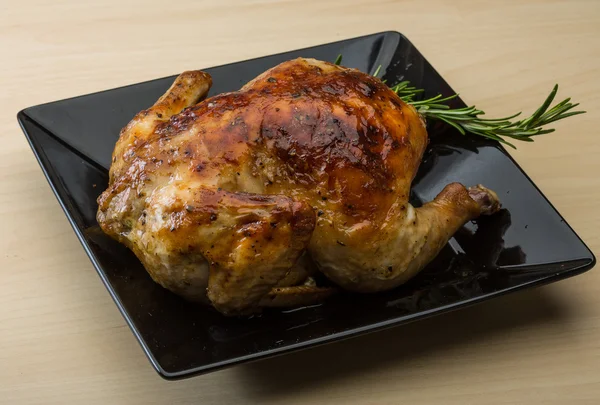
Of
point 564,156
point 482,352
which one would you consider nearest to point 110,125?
point 482,352

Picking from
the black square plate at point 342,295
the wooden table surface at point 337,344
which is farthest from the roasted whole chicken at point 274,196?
the wooden table surface at point 337,344

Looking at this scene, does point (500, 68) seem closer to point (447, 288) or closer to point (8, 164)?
point (447, 288)

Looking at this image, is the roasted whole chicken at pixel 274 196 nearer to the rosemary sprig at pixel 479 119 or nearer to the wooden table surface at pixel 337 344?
the wooden table surface at pixel 337 344

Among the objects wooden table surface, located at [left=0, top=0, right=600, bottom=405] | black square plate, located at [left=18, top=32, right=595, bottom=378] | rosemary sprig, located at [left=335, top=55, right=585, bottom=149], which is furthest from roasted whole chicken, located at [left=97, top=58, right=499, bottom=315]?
rosemary sprig, located at [left=335, top=55, right=585, bottom=149]

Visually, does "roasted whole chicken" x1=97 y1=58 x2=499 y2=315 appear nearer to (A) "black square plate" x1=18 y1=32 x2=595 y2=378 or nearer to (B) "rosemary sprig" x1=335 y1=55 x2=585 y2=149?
(A) "black square plate" x1=18 y1=32 x2=595 y2=378

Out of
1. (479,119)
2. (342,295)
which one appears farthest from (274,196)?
(479,119)

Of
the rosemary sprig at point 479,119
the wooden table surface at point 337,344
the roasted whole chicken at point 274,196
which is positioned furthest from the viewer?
the rosemary sprig at point 479,119

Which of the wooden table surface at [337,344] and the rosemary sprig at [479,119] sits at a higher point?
the rosemary sprig at [479,119]
